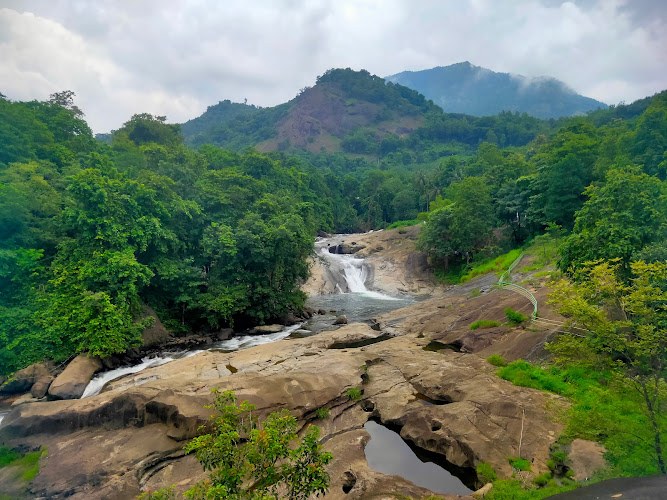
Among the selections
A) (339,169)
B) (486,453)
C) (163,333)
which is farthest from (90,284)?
(339,169)

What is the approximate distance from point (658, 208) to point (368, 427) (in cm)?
1459

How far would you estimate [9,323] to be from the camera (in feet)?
59.4

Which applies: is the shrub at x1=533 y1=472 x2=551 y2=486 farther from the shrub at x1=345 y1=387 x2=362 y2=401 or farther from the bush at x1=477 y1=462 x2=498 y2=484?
the shrub at x1=345 y1=387 x2=362 y2=401

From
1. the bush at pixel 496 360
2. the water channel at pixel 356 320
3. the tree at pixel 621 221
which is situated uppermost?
the tree at pixel 621 221

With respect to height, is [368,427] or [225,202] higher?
[225,202]

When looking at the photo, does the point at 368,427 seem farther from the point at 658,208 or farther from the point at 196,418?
the point at 658,208

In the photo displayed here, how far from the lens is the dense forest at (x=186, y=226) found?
1814 centimetres

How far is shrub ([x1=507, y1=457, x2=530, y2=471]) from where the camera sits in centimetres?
1037

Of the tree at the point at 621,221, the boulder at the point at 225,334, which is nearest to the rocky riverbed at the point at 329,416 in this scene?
the tree at the point at 621,221

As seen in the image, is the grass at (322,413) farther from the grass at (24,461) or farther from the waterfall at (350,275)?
the waterfall at (350,275)

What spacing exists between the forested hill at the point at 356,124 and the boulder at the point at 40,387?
121676mm

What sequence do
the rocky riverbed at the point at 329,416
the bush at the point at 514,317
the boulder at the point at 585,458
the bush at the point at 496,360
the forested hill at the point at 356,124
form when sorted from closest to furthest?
1. the boulder at the point at 585,458
2. the rocky riverbed at the point at 329,416
3. the bush at the point at 496,360
4. the bush at the point at 514,317
5. the forested hill at the point at 356,124

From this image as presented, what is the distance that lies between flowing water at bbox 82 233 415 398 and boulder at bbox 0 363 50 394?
2377 mm

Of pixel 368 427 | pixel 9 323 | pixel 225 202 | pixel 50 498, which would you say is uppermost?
pixel 225 202
